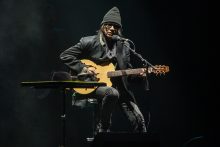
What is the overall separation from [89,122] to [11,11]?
2.22 m

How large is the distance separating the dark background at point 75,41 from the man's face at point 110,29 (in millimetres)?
1222

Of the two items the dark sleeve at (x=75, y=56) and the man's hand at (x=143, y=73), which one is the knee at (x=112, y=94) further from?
the dark sleeve at (x=75, y=56)

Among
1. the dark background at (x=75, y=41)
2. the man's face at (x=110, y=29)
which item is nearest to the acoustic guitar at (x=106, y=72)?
the man's face at (x=110, y=29)

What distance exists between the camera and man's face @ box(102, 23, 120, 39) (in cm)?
659

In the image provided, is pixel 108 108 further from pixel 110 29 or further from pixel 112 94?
pixel 110 29

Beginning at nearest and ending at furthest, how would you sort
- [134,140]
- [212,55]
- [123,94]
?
[134,140], [123,94], [212,55]

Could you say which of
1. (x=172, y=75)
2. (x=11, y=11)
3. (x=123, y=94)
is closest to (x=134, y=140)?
(x=123, y=94)

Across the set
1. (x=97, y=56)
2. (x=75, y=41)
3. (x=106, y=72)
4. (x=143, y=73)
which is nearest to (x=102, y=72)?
(x=106, y=72)

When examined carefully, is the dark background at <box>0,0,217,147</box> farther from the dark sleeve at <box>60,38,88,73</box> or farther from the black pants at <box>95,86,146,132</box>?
the black pants at <box>95,86,146,132</box>

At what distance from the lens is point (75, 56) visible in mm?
6625

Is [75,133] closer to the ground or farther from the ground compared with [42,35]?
closer to the ground

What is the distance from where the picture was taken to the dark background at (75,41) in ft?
25.2

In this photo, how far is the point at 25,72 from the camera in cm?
775

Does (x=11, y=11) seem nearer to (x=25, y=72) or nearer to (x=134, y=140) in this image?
(x=25, y=72)
